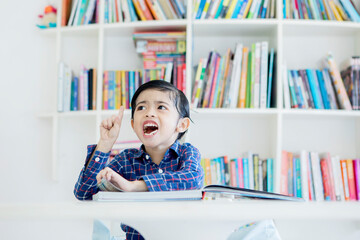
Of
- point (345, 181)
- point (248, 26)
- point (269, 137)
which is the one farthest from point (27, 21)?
point (345, 181)

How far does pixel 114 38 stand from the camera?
257cm

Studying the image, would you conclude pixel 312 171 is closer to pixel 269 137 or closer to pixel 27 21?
pixel 269 137

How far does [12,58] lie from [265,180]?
1649mm

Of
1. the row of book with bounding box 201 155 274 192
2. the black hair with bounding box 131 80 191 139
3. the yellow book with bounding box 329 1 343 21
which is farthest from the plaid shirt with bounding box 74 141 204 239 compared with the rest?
the yellow book with bounding box 329 1 343 21

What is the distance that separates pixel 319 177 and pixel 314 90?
46cm

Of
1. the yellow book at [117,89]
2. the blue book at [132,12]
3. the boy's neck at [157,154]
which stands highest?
the blue book at [132,12]

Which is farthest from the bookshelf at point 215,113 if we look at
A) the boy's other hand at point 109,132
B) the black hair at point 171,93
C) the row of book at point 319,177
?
the boy's other hand at point 109,132

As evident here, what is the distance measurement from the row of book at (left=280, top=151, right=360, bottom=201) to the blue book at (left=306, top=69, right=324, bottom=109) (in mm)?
261

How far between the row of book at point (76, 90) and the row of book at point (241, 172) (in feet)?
2.34

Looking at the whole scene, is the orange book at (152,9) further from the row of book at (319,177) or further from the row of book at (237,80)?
the row of book at (319,177)

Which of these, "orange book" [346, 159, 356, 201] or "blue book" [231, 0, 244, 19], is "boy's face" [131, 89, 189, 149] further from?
"orange book" [346, 159, 356, 201]

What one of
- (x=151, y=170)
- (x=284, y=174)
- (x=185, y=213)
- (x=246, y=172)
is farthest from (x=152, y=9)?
(x=185, y=213)

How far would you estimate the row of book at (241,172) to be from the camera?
225cm

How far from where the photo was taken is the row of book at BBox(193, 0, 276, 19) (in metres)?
2.31
